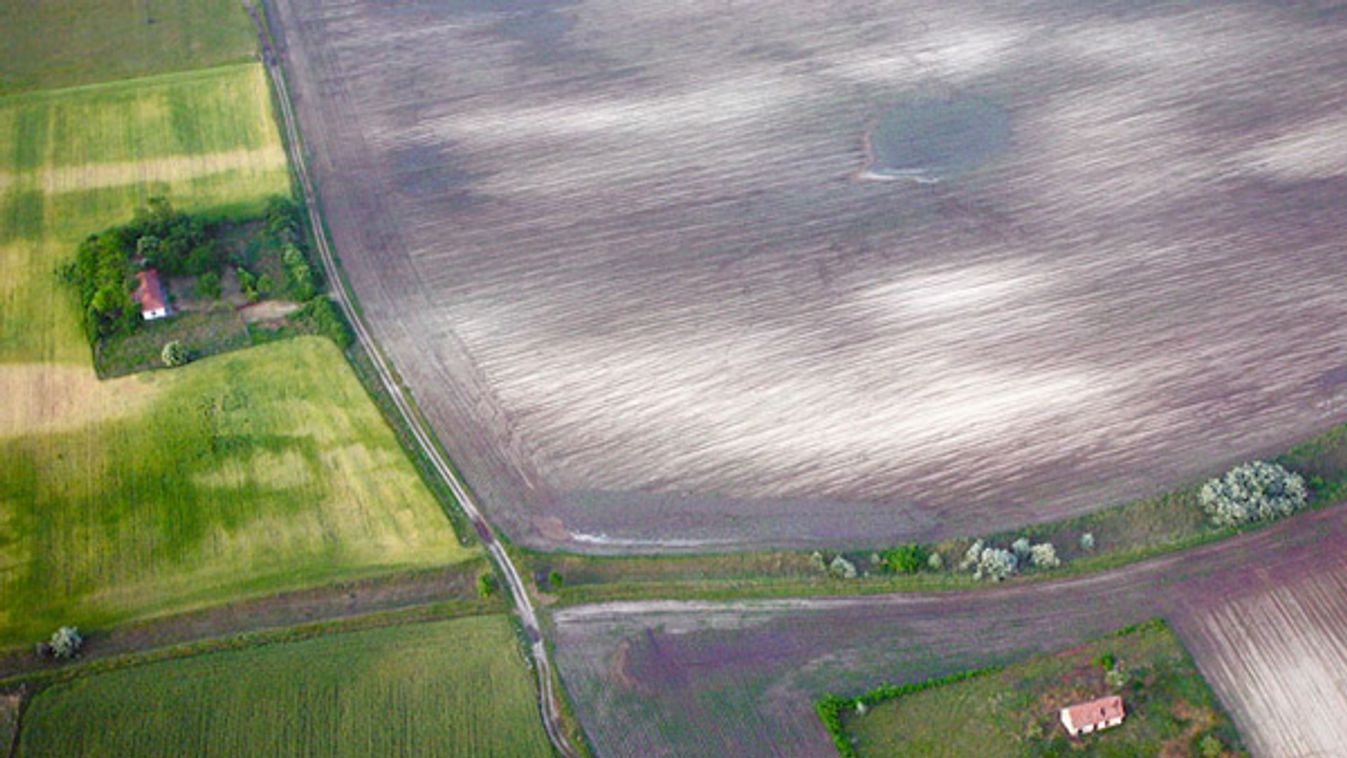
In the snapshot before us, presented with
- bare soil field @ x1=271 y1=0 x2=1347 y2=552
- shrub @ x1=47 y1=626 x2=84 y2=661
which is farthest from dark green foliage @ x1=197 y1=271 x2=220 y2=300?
shrub @ x1=47 y1=626 x2=84 y2=661

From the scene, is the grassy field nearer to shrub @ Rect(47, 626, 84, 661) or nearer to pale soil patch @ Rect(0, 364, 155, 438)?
shrub @ Rect(47, 626, 84, 661)

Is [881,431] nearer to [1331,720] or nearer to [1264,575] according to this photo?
[1264,575]

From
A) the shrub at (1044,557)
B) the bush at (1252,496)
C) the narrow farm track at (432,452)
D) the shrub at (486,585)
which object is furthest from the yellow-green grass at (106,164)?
the bush at (1252,496)

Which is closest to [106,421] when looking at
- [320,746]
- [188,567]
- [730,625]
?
[188,567]

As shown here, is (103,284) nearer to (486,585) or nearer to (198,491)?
(198,491)

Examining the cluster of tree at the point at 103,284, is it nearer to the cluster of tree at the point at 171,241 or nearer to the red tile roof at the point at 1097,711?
the cluster of tree at the point at 171,241
